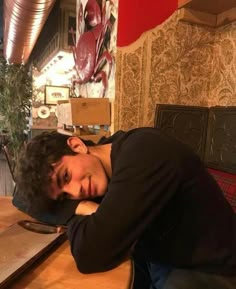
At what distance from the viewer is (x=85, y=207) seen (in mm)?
1046

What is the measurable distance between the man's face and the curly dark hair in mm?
24

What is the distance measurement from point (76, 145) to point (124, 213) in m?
0.38

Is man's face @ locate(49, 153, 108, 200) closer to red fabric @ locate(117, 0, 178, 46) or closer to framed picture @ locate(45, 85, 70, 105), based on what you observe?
red fabric @ locate(117, 0, 178, 46)

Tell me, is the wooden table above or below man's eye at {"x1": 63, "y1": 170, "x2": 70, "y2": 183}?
below

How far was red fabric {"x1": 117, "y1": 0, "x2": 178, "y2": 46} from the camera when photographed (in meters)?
1.86

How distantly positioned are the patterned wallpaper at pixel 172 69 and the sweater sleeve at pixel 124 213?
3.70 ft

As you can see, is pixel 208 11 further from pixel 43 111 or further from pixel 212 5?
pixel 43 111

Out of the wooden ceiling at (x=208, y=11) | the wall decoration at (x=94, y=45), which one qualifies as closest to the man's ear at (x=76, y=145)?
the wall decoration at (x=94, y=45)

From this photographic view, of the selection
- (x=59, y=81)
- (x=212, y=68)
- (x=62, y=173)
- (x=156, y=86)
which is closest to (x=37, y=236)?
(x=62, y=173)

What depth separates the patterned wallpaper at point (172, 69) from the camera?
6.29 ft

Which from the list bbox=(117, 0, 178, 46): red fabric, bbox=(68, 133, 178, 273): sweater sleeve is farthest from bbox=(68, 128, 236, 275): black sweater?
bbox=(117, 0, 178, 46): red fabric

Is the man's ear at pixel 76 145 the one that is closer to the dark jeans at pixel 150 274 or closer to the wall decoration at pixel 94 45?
the dark jeans at pixel 150 274

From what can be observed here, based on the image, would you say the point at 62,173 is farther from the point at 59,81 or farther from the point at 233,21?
the point at 59,81

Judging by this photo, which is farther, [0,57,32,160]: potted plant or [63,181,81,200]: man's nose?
[0,57,32,160]: potted plant
